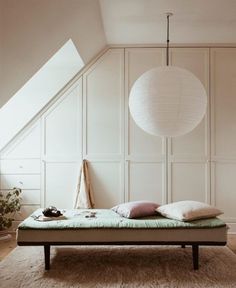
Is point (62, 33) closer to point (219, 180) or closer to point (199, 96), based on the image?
point (199, 96)

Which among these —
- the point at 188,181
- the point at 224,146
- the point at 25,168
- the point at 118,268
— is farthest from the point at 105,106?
the point at 118,268

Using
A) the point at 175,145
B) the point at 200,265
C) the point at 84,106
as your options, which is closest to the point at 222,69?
the point at 175,145

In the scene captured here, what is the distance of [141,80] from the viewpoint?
A: 3.27 metres

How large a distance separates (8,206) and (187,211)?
88.0 inches

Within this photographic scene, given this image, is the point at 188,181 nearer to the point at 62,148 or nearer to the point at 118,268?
the point at 62,148

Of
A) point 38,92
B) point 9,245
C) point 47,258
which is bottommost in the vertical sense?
point 9,245

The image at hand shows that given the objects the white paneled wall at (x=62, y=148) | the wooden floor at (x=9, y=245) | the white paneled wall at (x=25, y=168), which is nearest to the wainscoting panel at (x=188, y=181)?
the wooden floor at (x=9, y=245)

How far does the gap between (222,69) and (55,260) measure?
3.06 metres

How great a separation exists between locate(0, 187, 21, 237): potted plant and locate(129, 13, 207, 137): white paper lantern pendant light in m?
2.17

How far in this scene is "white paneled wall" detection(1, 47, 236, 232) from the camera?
4848 mm

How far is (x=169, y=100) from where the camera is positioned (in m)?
3.11

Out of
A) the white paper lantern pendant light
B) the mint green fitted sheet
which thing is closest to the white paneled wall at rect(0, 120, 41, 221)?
the mint green fitted sheet

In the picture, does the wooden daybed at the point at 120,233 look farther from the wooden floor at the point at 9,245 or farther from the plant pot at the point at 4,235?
the plant pot at the point at 4,235

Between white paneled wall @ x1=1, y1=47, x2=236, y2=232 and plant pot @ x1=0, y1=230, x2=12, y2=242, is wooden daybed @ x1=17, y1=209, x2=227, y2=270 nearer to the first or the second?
plant pot @ x1=0, y1=230, x2=12, y2=242
